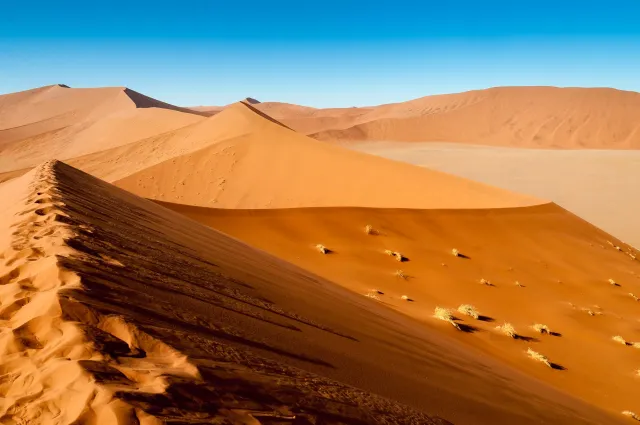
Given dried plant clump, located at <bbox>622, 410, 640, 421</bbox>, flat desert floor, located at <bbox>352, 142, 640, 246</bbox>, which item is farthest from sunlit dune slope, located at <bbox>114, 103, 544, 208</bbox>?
flat desert floor, located at <bbox>352, 142, 640, 246</bbox>

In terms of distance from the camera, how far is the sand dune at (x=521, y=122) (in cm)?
8000

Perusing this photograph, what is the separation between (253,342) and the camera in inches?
108

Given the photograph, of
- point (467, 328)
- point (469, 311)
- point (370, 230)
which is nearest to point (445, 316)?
point (467, 328)

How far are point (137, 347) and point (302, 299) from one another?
8.32 feet

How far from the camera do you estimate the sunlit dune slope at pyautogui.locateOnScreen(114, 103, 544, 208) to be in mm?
15867

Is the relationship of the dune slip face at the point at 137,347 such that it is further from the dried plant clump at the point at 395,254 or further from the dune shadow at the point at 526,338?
the dried plant clump at the point at 395,254

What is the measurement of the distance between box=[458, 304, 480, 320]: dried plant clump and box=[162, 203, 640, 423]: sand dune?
0.17 meters

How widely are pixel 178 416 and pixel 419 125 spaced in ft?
320

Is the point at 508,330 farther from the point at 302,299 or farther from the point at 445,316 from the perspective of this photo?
the point at 302,299

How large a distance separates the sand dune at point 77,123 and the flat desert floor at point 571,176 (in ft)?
92.1

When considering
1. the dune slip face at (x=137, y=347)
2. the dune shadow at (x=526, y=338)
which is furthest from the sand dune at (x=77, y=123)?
the dune slip face at (x=137, y=347)

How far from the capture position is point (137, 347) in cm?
213

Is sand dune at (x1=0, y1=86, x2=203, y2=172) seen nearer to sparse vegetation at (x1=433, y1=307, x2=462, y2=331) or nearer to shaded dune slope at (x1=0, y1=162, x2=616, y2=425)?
sparse vegetation at (x1=433, y1=307, x2=462, y2=331)

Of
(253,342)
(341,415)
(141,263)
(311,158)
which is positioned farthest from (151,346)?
(311,158)
